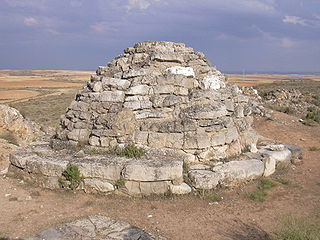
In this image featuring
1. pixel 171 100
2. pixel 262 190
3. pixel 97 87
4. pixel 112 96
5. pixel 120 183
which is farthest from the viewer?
pixel 97 87

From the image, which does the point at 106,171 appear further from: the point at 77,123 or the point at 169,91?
the point at 169,91

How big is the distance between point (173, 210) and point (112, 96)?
3.49 m

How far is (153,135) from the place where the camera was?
7.71 m

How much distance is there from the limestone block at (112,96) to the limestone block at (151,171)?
2085 millimetres

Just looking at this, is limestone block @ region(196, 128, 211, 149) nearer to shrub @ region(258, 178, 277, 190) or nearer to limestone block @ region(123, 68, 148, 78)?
shrub @ region(258, 178, 277, 190)

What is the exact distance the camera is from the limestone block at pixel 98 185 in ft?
22.7

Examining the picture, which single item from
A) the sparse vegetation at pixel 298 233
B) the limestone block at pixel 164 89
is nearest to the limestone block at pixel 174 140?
the limestone block at pixel 164 89

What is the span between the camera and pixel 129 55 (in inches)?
370

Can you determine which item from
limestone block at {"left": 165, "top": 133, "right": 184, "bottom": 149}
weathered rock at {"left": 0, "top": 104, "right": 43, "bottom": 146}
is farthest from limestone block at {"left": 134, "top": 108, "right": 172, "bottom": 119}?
weathered rock at {"left": 0, "top": 104, "right": 43, "bottom": 146}

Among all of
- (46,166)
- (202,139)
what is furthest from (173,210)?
(46,166)

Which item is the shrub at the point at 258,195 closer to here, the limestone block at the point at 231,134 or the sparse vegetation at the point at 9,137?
the limestone block at the point at 231,134

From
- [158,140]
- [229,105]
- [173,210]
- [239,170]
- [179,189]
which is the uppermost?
[229,105]

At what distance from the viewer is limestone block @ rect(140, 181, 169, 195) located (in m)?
6.85

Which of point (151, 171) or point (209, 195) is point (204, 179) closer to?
point (209, 195)
